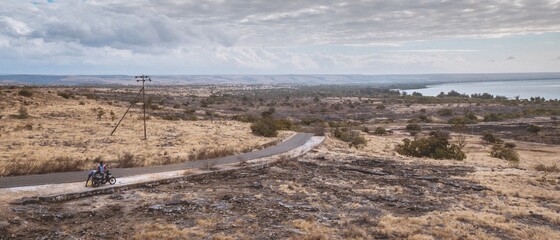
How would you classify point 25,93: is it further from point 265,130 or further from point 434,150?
point 434,150

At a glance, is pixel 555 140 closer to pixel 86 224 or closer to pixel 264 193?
pixel 264 193

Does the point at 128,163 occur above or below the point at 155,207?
above

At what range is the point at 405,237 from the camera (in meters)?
16.3

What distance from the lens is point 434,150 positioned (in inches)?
1529

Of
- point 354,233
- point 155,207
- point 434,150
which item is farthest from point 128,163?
point 434,150

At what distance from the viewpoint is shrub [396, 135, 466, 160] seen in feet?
124

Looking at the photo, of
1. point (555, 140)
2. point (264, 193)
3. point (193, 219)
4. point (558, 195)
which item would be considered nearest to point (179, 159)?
point (264, 193)

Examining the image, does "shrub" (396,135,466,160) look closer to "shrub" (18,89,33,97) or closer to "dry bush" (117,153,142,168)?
"dry bush" (117,153,142,168)

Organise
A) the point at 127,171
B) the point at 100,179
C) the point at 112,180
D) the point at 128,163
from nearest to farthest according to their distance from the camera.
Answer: the point at 100,179 < the point at 112,180 < the point at 127,171 < the point at 128,163

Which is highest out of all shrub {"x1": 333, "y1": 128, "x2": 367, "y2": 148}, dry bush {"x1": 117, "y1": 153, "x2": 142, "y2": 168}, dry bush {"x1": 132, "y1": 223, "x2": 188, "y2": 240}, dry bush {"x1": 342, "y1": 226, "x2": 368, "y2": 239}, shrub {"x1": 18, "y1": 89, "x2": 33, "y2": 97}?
shrub {"x1": 18, "y1": 89, "x2": 33, "y2": 97}

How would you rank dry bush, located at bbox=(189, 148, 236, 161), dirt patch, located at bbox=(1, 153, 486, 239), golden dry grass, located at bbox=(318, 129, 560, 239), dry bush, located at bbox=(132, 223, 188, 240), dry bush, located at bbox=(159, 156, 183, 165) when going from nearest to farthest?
1. dry bush, located at bbox=(132, 223, 188, 240)
2. dirt patch, located at bbox=(1, 153, 486, 239)
3. golden dry grass, located at bbox=(318, 129, 560, 239)
4. dry bush, located at bbox=(159, 156, 183, 165)
5. dry bush, located at bbox=(189, 148, 236, 161)

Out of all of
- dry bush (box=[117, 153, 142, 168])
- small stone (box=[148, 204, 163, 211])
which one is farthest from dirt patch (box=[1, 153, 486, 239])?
dry bush (box=[117, 153, 142, 168])

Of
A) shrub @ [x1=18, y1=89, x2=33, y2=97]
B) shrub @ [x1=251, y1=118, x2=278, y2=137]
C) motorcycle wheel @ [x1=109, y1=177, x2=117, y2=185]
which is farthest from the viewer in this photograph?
shrub @ [x1=18, y1=89, x2=33, y2=97]

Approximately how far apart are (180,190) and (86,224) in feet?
19.6
